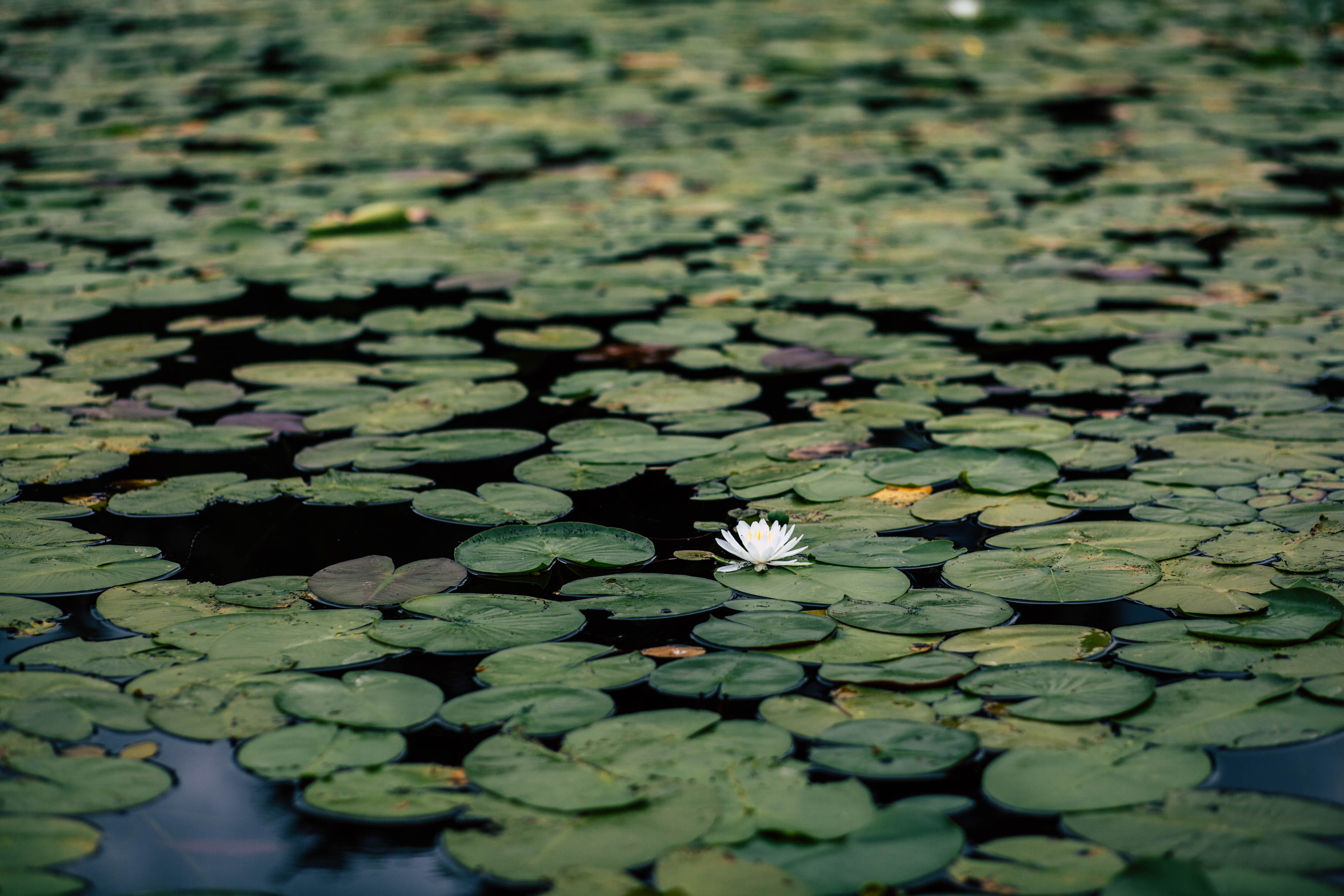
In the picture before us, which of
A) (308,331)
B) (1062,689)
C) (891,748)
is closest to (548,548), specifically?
(891,748)

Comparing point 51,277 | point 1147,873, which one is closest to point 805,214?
point 51,277

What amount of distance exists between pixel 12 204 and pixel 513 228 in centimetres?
174

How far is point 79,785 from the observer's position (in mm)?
1347

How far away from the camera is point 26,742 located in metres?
1.42

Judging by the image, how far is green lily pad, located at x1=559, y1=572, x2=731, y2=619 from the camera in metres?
1.71

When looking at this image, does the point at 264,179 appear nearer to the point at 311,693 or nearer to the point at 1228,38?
the point at 311,693

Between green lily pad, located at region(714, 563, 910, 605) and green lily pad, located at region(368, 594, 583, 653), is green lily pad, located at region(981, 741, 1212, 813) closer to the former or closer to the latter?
green lily pad, located at region(714, 563, 910, 605)

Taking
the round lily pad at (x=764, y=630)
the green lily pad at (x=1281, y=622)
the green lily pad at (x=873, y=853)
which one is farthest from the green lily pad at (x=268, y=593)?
the green lily pad at (x=1281, y=622)

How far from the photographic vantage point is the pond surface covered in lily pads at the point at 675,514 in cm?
130

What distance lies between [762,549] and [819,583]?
102mm

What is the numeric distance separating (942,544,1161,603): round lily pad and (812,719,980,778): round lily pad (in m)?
0.39

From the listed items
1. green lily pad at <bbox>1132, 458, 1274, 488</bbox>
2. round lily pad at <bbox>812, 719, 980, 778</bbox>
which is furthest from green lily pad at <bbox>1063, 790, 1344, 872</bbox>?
green lily pad at <bbox>1132, 458, 1274, 488</bbox>

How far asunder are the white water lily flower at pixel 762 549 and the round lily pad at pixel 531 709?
0.37 metres

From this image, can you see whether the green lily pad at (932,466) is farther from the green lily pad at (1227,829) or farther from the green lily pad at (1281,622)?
the green lily pad at (1227,829)
